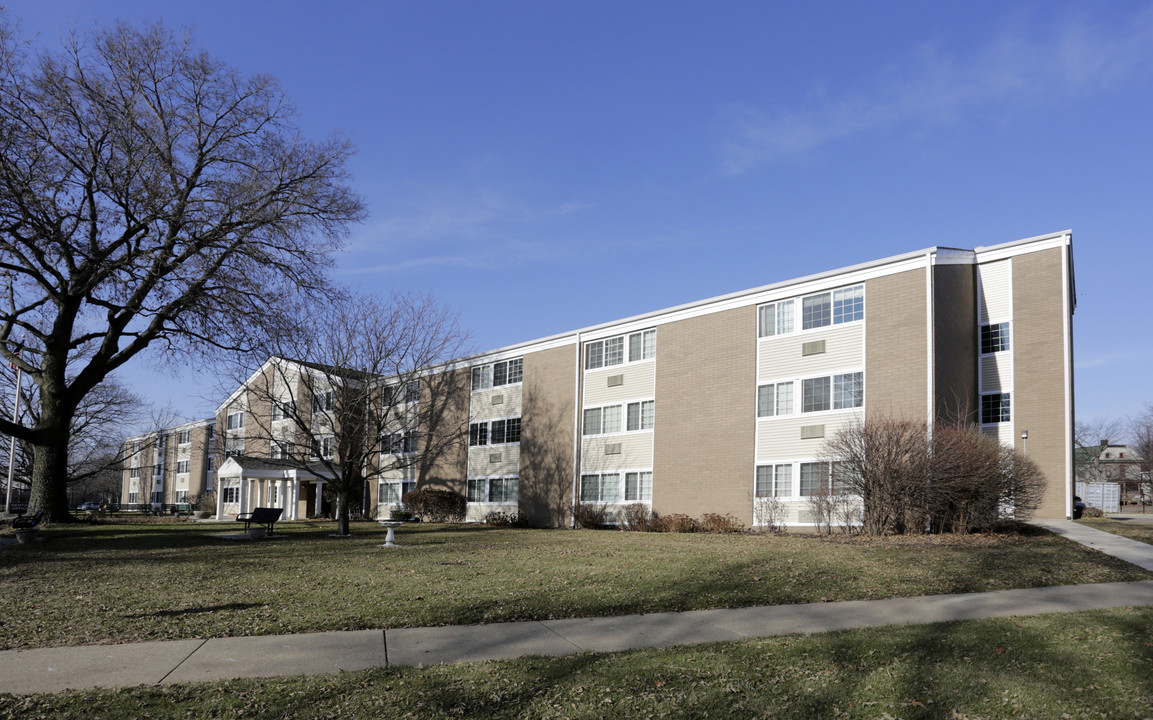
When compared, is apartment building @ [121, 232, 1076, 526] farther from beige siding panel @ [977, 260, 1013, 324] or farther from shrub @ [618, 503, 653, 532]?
shrub @ [618, 503, 653, 532]

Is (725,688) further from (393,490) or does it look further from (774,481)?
(393,490)

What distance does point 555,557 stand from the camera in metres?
16.6

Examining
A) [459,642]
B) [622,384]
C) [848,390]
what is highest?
[622,384]

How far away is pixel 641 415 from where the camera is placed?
32.5 m

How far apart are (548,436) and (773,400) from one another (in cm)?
1152

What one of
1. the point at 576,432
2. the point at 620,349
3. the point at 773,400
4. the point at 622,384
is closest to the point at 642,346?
the point at 620,349

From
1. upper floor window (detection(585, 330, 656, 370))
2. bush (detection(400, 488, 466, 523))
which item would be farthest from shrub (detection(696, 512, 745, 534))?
bush (detection(400, 488, 466, 523))

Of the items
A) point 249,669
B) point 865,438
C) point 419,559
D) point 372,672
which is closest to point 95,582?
point 419,559

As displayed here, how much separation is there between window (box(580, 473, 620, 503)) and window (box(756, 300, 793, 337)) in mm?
8622

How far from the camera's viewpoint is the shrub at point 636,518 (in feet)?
98.0

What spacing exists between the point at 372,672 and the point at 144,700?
1.66 meters

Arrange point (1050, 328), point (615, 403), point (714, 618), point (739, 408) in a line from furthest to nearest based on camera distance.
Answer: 1. point (615, 403)
2. point (739, 408)
3. point (1050, 328)
4. point (714, 618)

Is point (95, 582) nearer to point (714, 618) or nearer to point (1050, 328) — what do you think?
point (714, 618)

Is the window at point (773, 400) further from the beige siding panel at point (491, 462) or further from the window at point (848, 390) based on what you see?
the beige siding panel at point (491, 462)
